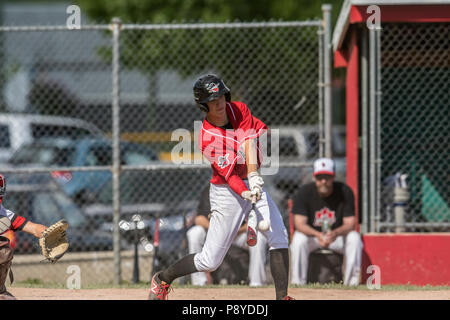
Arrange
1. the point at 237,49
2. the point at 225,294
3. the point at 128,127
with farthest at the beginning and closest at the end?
the point at 128,127 → the point at 237,49 → the point at 225,294

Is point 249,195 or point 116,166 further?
point 116,166

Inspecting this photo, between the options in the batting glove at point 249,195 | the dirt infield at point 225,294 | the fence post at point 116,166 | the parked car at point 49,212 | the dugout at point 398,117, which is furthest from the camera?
the parked car at point 49,212

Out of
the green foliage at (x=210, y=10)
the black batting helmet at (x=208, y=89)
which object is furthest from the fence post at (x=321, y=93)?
the green foliage at (x=210, y=10)

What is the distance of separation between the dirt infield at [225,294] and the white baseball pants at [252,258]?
26.8 inches

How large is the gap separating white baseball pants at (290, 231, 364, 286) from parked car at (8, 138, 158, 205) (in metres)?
3.34

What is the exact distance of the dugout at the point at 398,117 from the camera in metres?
8.32

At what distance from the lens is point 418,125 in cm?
979

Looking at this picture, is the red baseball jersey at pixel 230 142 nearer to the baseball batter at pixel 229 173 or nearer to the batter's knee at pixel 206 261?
the baseball batter at pixel 229 173

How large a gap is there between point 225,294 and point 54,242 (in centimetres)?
174

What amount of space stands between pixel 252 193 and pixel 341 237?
2.93 meters

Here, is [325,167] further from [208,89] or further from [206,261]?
[208,89]

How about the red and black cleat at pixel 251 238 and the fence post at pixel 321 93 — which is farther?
the fence post at pixel 321 93

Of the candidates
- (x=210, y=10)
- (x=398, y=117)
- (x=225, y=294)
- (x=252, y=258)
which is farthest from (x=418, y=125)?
(x=210, y=10)
